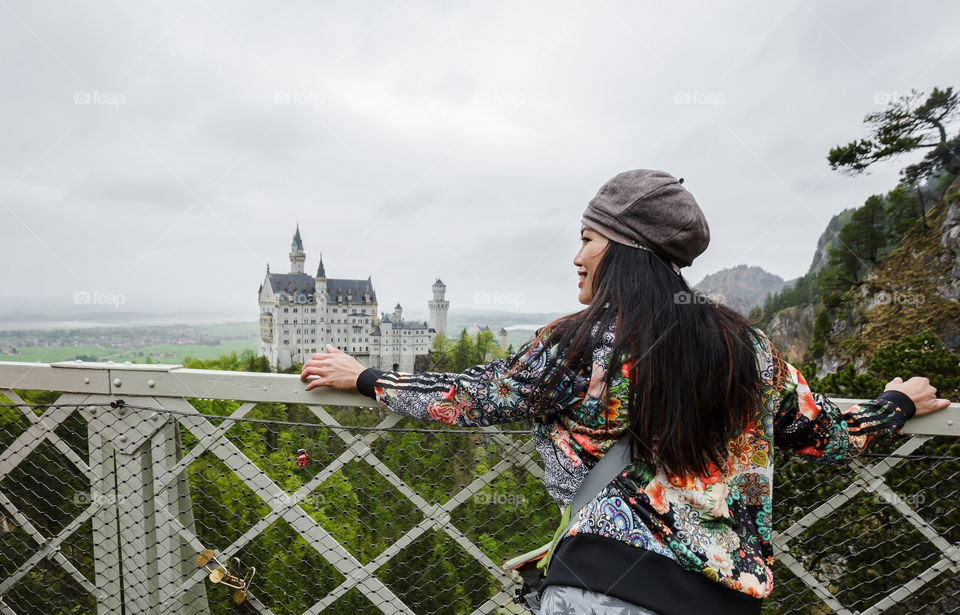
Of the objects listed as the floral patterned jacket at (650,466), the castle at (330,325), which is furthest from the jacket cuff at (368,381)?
the castle at (330,325)

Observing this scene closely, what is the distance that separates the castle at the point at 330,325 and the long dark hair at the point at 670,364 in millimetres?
52439

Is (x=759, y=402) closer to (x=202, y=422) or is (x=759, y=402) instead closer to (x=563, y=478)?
(x=563, y=478)

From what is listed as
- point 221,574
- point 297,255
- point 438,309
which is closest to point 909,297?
point 221,574

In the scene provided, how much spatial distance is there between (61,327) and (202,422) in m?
82.6

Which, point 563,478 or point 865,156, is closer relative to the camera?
point 563,478

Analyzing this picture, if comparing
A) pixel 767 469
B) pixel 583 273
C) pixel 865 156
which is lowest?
pixel 767 469

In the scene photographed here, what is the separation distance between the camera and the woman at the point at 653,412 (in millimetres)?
1040

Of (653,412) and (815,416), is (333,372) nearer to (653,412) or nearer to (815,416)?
(653,412)

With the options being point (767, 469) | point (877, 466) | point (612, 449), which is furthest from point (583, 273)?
point (877, 466)

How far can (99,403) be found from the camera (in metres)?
1.71

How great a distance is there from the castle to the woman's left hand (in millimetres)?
51963

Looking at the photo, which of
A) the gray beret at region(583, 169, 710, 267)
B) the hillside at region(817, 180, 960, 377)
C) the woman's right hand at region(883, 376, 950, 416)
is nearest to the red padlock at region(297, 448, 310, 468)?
the gray beret at region(583, 169, 710, 267)

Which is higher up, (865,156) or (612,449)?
(865,156)

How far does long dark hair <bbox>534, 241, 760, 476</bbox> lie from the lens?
1035 millimetres
